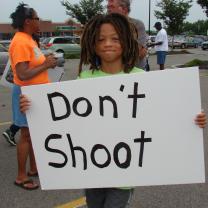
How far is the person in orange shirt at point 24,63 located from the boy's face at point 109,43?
1.44m

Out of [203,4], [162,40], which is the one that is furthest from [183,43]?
[162,40]

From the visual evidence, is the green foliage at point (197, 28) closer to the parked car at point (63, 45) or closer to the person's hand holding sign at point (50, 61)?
the parked car at point (63, 45)

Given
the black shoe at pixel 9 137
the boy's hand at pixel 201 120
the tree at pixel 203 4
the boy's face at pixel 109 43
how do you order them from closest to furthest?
the boy's hand at pixel 201 120 → the boy's face at pixel 109 43 → the black shoe at pixel 9 137 → the tree at pixel 203 4

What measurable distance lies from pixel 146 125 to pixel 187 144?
25 cm

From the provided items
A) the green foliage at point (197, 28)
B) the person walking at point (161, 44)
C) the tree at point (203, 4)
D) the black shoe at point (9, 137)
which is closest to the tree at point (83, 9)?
the tree at point (203, 4)

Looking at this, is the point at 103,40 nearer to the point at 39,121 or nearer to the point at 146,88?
the point at 146,88

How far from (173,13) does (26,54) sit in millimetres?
34834

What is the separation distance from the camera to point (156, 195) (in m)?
4.11

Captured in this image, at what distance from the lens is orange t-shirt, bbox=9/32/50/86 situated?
407cm

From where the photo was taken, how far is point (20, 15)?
4.28m

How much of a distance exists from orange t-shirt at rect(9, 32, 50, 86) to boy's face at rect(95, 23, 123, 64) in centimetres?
150

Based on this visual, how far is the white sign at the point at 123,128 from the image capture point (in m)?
2.52

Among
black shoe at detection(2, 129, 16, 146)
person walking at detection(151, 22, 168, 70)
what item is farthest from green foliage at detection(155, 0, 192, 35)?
black shoe at detection(2, 129, 16, 146)

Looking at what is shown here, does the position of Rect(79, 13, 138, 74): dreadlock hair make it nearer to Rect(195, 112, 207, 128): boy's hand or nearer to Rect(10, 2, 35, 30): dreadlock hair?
Rect(195, 112, 207, 128): boy's hand
